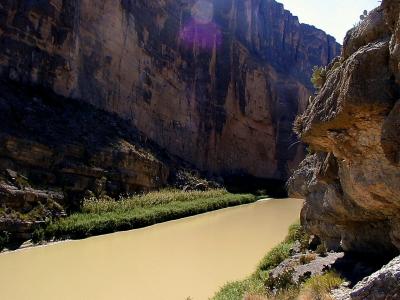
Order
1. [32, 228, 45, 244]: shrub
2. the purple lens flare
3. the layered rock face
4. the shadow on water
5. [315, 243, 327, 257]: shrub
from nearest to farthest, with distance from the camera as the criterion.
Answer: the layered rock face < [315, 243, 327, 257]: shrub < [32, 228, 45, 244]: shrub < the purple lens flare < the shadow on water

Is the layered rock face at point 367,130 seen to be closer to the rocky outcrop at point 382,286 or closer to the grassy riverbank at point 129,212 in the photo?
the rocky outcrop at point 382,286

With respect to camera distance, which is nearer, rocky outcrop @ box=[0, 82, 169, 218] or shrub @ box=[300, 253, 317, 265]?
shrub @ box=[300, 253, 317, 265]

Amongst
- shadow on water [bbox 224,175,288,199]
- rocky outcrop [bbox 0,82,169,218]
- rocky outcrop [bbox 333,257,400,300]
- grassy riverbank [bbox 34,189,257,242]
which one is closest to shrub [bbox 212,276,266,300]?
rocky outcrop [bbox 333,257,400,300]

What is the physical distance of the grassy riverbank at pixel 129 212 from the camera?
2077 centimetres

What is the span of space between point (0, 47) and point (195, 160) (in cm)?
2723

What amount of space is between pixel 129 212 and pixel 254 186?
31.0 metres

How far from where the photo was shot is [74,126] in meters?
29.0

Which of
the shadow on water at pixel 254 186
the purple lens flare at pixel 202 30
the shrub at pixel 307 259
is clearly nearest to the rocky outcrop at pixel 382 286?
the shrub at pixel 307 259

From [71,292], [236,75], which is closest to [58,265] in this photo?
[71,292]

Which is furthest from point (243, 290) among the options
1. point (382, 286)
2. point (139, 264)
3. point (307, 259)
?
point (382, 286)

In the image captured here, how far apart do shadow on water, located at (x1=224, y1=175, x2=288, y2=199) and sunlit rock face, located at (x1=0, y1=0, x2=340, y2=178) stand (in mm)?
1909

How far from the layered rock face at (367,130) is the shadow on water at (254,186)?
1502 inches

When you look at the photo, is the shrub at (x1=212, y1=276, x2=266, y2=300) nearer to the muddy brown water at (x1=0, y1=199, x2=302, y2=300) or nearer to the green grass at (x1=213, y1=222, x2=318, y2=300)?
the green grass at (x1=213, y1=222, x2=318, y2=300)

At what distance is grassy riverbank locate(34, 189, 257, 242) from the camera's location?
2077cm
